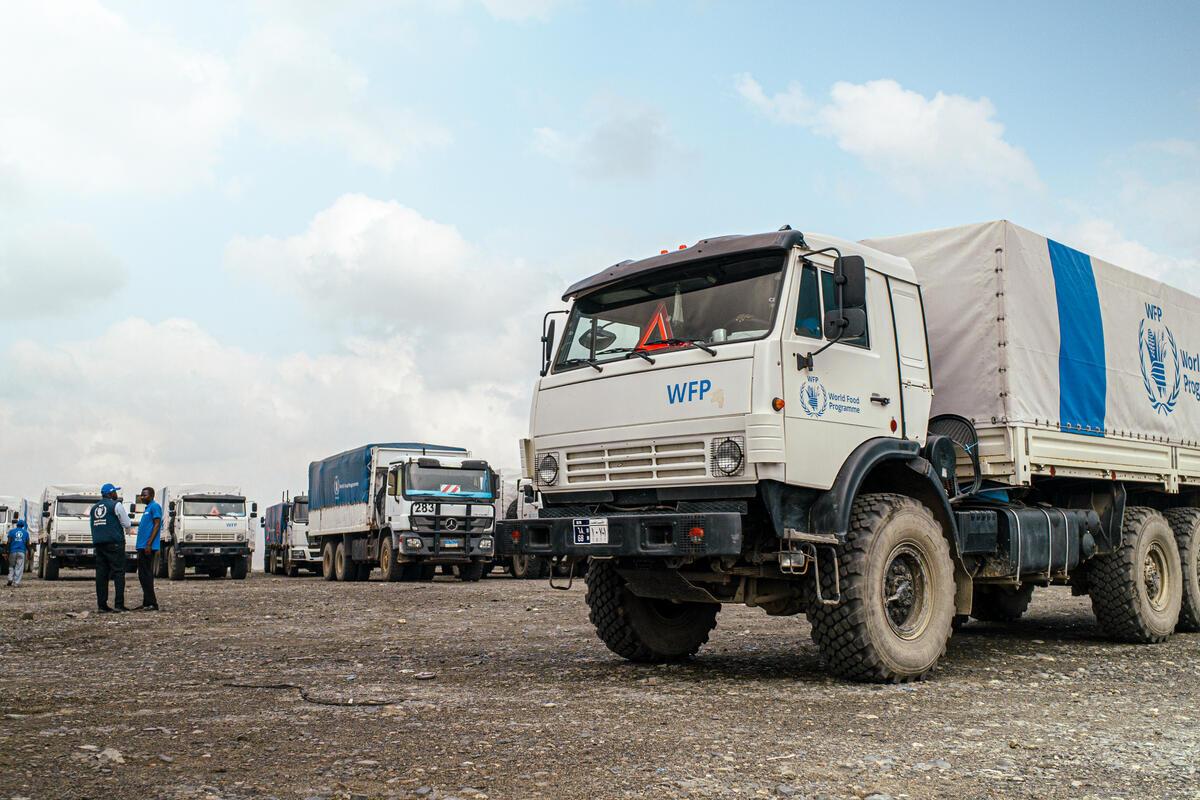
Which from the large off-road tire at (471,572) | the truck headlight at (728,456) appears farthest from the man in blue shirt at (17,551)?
the truck headlight at (728,456)

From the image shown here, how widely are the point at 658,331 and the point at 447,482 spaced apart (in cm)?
1656

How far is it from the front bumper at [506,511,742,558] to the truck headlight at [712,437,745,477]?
11.5 inches

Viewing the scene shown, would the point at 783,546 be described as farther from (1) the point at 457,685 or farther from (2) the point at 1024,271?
(2) the point at 1024,271

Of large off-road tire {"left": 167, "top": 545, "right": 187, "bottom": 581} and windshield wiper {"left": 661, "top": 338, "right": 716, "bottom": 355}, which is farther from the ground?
windshield wiper {"left": 661, "top": 338, "right": 716, "bottom": 355}

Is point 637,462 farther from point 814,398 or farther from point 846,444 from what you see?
point 846,444

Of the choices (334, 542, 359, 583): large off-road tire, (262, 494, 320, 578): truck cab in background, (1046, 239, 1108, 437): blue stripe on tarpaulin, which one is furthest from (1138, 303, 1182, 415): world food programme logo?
(262, 494, 320, 578): truck cab in background

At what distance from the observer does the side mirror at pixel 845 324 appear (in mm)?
6711

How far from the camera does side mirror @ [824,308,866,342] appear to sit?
671 centimetres

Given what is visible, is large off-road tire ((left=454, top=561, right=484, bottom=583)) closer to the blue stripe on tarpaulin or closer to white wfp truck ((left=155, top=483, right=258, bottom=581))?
white wfp truck ((left=155, top=483, right=258, bottom=581))

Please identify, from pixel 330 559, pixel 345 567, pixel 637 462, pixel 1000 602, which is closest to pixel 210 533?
pixel 330 559

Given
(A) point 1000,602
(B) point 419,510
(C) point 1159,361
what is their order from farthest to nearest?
(B) point 419,510 < (A) point 1000,602 < (C) point 1159,361

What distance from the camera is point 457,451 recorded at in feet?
84.0

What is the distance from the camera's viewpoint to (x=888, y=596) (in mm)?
7160

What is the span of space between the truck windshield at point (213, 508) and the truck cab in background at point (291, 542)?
3259 mm
